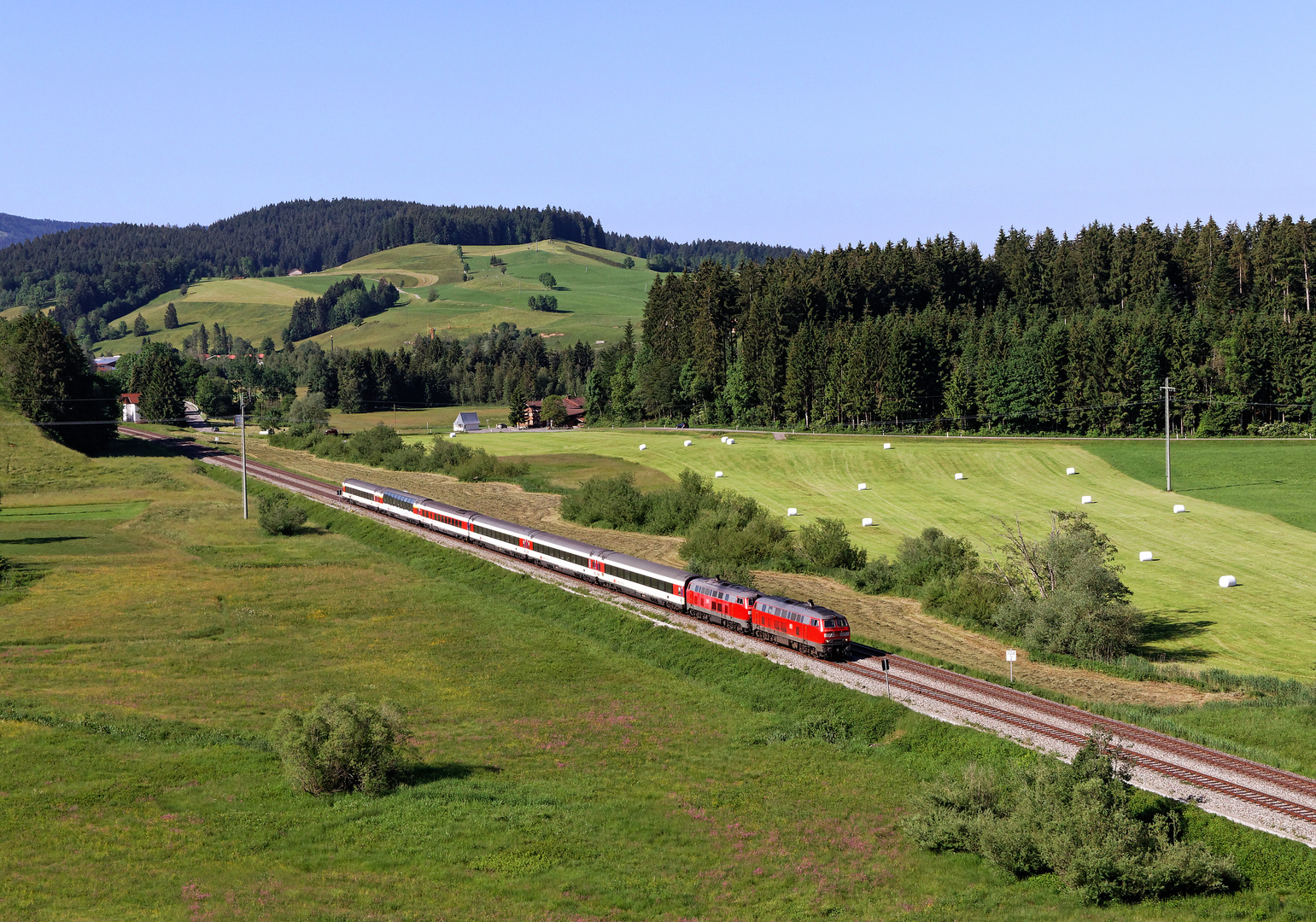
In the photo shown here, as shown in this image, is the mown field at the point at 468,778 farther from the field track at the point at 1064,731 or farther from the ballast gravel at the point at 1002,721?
the field track at the point at 1064,731

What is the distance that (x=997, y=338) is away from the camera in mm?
134750

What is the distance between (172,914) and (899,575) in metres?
48.1

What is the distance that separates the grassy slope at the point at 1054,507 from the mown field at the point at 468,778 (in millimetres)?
23975

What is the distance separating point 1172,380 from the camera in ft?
400

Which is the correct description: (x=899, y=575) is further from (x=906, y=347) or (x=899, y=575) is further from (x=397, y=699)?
(x=906, y=347)

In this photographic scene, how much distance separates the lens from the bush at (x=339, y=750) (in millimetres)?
33281

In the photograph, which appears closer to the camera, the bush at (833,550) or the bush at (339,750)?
the bush at (339,750)

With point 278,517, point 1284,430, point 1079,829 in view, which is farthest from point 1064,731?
point 1284,430

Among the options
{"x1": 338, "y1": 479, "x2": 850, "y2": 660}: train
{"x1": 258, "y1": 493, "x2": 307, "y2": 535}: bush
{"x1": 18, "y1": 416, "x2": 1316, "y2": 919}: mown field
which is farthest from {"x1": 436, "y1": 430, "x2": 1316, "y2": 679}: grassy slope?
{"x1": 258, "y1": 493, "x2": 307, "y2": 535}: bush

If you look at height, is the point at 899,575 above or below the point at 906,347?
below

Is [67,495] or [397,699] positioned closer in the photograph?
[397,699]

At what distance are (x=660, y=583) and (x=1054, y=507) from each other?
43.0 meters

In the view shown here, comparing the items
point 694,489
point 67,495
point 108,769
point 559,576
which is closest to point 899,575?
point 559,576

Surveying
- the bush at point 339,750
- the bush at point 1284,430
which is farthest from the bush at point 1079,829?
the bush at point 1284,430
